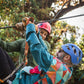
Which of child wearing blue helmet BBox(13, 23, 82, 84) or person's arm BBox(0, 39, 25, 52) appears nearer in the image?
child wearing blue helmet BBox(13, 23, 82, 84)

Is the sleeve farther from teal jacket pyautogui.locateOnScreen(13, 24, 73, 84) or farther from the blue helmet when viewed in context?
the blue helmet

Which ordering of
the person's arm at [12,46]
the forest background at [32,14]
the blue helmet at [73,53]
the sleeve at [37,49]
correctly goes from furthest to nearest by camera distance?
the forest background at [32,14] < the person's arm at [12,46] < the blue helmet at [73,53] < the sleeve at [37,49]

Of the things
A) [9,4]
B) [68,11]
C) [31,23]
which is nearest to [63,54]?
[31,23]

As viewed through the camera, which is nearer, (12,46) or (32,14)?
(12,46)

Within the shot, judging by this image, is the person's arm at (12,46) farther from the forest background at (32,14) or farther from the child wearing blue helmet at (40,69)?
the forest background at (32,14)

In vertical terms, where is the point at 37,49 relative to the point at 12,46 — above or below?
above

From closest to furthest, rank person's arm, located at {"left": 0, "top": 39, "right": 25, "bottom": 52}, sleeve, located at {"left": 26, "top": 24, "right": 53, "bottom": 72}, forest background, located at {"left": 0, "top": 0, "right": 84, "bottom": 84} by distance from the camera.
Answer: sleeve, located at {"left": 26, "top": 24, "right": 53, "bottom": 72}
person's arm, located at {"left": 0, "top": 39, "right": 25, "bottom": 52}
forest background, located at {"left": 0, "top": 0, "right": 84, "bottom": 84}

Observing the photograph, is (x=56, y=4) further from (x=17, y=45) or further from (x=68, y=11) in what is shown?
(x=17, y=45)

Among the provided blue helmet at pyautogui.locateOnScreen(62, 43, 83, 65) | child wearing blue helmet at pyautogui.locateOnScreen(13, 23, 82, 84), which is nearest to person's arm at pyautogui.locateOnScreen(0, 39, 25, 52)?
child wearing blue helmet at pyautogui.locateOnScreen(13, 23, 82, 84)

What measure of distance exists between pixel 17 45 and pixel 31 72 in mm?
646

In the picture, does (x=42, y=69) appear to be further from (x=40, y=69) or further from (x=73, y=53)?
(x=73, y=53)

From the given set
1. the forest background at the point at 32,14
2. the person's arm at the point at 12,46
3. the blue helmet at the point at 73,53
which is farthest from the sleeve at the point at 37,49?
the forest background at the point at 32,14

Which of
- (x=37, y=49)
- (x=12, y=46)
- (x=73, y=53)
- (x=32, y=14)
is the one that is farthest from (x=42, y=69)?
(x=32, y=14)

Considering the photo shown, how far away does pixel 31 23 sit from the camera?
1101 millimetres
